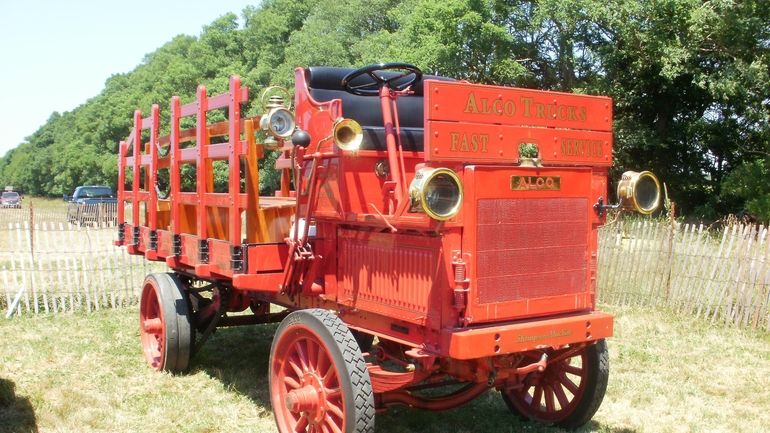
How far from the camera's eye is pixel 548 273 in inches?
161

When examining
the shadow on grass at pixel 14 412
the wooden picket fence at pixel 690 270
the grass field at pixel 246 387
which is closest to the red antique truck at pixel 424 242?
the grass field at pixel 246 387

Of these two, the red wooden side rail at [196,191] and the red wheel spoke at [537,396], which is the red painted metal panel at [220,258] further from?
the red wheel spoke at [537,396]

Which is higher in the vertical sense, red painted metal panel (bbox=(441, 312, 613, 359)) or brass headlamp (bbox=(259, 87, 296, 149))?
brass headlamp (bbox=(259, 87, 296, 149))

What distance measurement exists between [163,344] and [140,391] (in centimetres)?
45

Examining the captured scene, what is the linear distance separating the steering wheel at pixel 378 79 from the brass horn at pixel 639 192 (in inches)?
58.6

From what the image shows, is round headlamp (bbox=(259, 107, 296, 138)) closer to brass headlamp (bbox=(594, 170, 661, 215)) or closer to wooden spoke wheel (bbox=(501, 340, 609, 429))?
brass headlamp (bbox=(594, 170, 661, 215))

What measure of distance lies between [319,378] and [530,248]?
1410mm

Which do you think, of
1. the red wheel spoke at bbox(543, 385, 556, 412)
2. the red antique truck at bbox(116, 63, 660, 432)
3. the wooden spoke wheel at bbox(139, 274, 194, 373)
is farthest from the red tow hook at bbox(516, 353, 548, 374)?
the wooden spoke wheel at bbox(139, 274, 194, 373)

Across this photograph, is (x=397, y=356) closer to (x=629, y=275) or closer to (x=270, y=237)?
(x=270, y=237)

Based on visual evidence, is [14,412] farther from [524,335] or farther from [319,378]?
[524,335]

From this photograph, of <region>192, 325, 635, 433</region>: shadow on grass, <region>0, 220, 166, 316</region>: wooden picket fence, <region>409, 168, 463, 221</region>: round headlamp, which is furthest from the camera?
<region>0, 220, 166, 316</region>: wooden picket fence

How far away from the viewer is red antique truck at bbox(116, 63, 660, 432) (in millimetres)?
3793

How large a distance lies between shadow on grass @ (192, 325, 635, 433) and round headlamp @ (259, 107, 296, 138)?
82.4 inches

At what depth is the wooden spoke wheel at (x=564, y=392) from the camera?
4.61 meters
